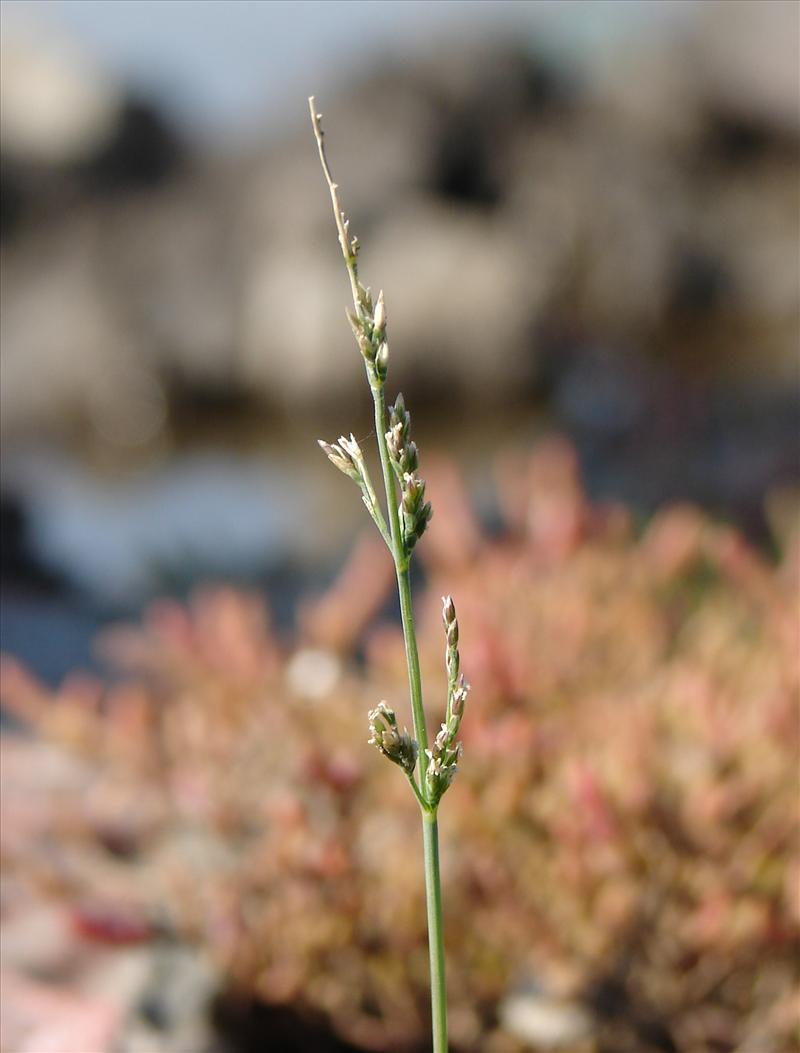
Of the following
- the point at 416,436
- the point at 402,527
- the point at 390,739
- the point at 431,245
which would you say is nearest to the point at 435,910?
the point at 390,739

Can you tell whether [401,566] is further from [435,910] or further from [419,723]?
[435,910]

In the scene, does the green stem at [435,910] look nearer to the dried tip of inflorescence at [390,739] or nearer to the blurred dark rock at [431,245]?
the dried tip of inflorescence at [390,739]

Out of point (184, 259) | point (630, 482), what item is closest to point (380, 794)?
point (630, 482)

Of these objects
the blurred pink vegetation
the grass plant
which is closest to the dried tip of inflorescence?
the grass plant

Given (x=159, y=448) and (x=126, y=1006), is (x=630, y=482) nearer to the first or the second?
(x=126, y=1006)

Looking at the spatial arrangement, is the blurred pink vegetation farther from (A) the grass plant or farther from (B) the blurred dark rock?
(B) the blurred dark rock

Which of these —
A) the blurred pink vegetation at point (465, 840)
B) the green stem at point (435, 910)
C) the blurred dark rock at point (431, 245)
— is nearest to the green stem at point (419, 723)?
the green stem at point (435, 910)
